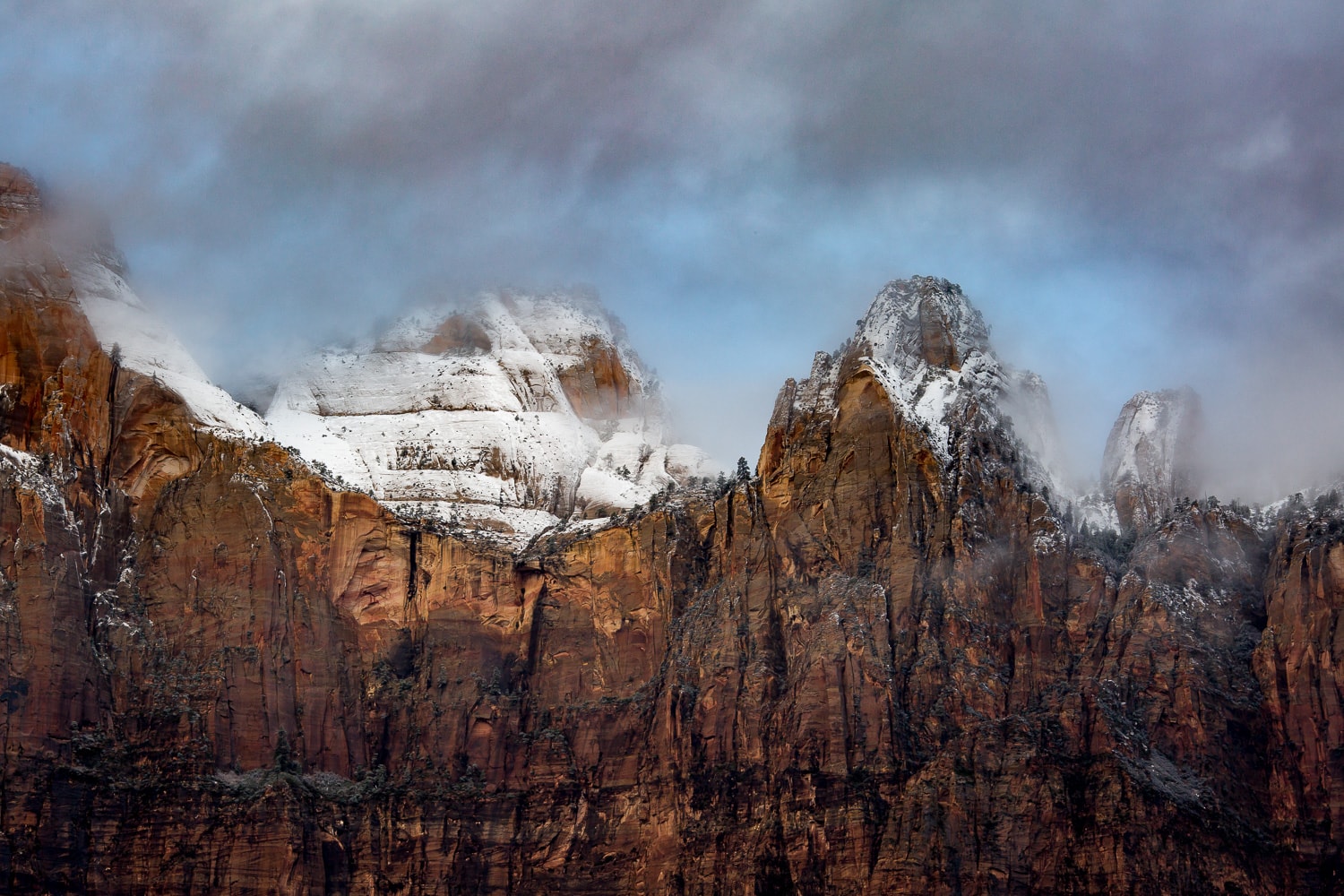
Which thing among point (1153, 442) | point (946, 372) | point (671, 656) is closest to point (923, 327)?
point (946, 372)

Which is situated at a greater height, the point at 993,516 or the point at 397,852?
the point at 993,516

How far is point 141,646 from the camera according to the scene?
107000 millimetres

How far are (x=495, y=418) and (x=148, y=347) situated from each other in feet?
59.3

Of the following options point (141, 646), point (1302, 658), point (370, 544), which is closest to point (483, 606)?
point (370, 544)

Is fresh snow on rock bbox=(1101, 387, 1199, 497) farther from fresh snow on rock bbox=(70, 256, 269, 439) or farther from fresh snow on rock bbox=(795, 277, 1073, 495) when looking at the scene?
fresh snow on rock bbox=(70, 256, 269, 439)

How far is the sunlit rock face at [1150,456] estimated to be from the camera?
10956cm

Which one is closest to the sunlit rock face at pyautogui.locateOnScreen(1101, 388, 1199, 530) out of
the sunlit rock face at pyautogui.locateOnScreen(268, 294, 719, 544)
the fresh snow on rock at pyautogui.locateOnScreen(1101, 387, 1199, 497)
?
the fresh snow on rock at pyautogui.locateOnScreen(1101, 387, 1199, 497)

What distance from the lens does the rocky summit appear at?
100 metres

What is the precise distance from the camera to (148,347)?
115688 mm

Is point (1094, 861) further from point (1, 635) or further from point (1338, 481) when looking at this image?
point (1, 635)

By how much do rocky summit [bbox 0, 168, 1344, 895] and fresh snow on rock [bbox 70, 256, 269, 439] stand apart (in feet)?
0.74

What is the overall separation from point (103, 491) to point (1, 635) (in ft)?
29.4

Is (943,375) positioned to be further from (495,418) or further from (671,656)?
(495,418)

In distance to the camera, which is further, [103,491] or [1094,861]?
[103,491]
